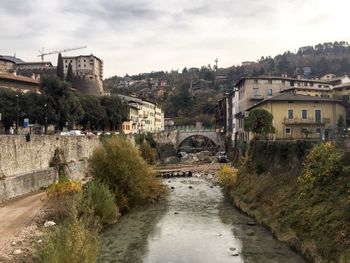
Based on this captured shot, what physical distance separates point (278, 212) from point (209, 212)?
10585mm

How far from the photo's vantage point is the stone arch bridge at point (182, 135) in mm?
117625

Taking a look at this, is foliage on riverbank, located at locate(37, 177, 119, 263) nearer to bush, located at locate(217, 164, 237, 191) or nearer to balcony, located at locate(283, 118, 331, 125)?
bush, located at locate(217, 164, 237, 191)

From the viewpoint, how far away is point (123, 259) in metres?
27.4

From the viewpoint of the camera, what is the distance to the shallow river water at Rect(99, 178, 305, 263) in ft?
90.4

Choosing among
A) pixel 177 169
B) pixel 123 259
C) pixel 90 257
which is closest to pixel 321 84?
pixel 177 169

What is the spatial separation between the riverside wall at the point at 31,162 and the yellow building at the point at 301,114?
27.3 meters

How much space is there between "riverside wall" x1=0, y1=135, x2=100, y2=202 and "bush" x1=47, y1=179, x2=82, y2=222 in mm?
4029

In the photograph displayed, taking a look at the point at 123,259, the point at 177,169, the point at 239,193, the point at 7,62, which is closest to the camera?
the point at 123,259

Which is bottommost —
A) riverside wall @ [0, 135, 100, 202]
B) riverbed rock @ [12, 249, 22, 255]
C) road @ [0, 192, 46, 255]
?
riverbed rock @ [12, 249, 22, 255]

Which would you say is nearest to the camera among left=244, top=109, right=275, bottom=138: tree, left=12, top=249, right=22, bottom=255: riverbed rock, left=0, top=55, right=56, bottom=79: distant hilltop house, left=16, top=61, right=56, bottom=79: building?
left=12, top=249, right=22, bottom=255: riverbed rock

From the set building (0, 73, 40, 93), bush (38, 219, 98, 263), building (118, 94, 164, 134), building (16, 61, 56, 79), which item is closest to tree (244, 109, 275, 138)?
bush (38, 219, 98, 263)

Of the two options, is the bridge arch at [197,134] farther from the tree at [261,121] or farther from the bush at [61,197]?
the bush at [61,197]

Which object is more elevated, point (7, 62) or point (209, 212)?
point (7, 62)

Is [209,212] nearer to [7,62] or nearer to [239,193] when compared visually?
[239,193]
